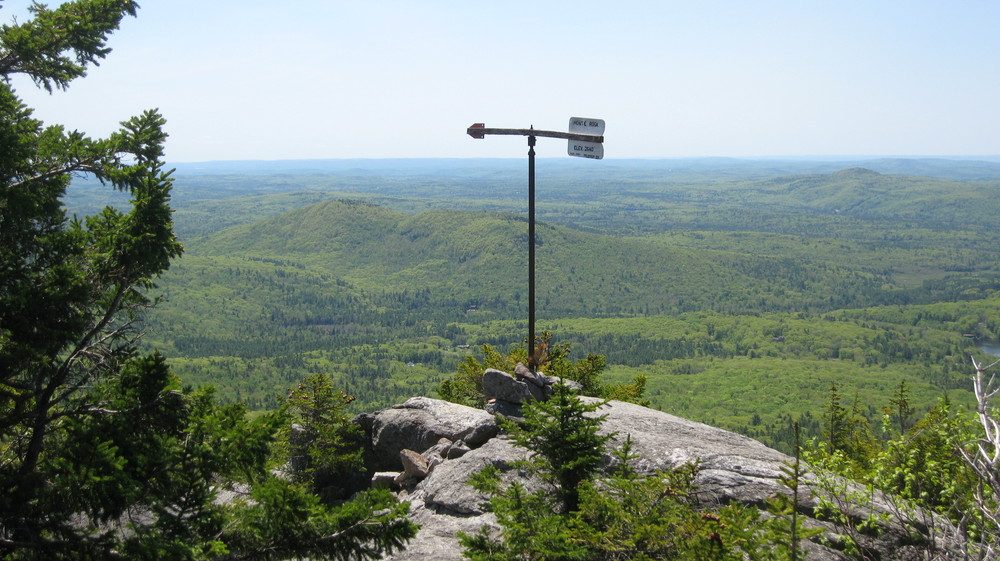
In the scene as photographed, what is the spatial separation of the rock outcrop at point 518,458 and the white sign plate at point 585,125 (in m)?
6.84

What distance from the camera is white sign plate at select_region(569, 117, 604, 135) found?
14680 millimetres

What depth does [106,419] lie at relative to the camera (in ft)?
27.2

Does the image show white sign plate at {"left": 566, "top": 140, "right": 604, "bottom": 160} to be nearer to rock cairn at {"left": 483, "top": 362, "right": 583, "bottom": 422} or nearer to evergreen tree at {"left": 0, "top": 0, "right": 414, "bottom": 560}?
rock cairn at {"left": 483, "top": 362, "right": 583, "bottom": 422}

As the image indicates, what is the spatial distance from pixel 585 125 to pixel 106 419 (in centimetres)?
1149

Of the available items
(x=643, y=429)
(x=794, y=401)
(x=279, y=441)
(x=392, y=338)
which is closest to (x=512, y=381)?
(x=643, y=429)

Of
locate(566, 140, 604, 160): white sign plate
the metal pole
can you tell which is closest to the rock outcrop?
the metal pole

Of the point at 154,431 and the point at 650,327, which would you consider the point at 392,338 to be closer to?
the point at 650,327

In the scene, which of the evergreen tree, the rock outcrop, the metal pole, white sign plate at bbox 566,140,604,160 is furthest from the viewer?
the metal pole

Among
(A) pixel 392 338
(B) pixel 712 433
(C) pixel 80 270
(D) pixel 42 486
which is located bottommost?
(A) pixel 392 338

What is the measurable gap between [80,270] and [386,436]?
10528mm

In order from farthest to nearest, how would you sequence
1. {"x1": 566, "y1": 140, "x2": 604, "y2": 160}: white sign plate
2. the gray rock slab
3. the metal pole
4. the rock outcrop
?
the gray rock slab < the metal pole < {"x1": 566, "y1": 140, "x2": 604, "y2": 160}: white sign plate < the rock outcrop

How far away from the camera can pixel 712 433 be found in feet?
50.2

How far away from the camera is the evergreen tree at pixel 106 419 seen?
7.56 metres

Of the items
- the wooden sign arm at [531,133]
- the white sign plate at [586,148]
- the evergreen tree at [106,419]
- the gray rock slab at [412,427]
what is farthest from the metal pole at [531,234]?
the evergreen tree at [106,419]
